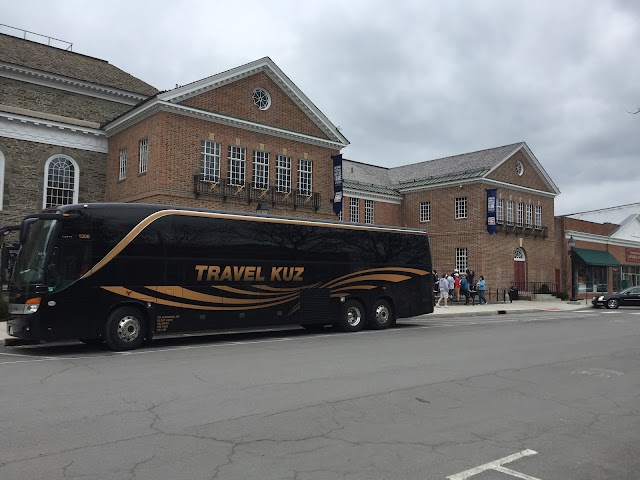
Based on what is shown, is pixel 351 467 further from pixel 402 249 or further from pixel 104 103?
pixel 104 103

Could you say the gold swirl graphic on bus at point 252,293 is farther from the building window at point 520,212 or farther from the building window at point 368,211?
the building window at point 520,212

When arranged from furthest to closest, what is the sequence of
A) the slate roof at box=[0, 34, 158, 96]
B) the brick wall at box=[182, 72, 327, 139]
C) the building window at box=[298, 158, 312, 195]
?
the building window at box=[298, 158, 312, 195] → the slate roof at box=[0, 34, 158, 96] → the brick wall at box=[182, 72, 327, 139]

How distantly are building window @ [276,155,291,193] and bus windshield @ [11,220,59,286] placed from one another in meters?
16.4

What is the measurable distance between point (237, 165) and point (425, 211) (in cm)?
1948

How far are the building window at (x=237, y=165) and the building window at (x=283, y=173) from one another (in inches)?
77.8

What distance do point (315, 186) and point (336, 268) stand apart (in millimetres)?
13319

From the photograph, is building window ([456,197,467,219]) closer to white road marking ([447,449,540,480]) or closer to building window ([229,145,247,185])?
building window ([229,145,247,185])

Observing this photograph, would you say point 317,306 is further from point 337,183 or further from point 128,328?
point 337,183

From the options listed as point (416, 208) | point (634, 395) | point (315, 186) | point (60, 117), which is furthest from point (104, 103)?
point (634, 395)

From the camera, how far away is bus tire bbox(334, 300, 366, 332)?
1670cm

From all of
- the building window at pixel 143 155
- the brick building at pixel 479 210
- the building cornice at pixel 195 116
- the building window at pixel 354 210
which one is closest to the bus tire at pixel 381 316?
the building cornice at pixel 195 116

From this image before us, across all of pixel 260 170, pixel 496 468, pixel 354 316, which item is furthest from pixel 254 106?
pixel 496 468

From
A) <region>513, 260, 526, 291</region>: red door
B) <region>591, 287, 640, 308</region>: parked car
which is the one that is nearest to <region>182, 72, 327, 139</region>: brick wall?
<region>513, 260, 526, 291</region>: red door

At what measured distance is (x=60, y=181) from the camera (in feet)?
87.5
